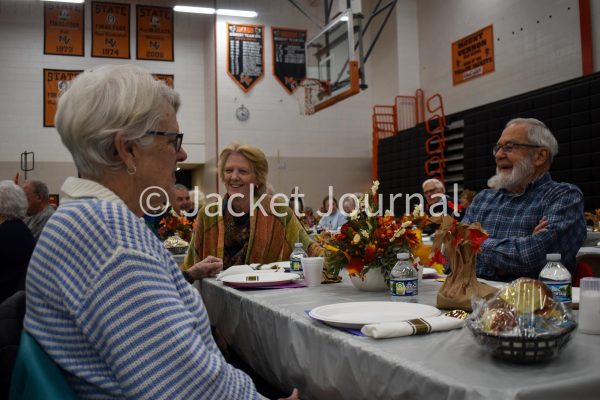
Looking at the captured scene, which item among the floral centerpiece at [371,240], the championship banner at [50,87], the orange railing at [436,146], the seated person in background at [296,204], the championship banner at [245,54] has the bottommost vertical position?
the floral centerpiece at [371,240]

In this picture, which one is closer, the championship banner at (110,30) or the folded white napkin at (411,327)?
the folded white napkin at (411,327)

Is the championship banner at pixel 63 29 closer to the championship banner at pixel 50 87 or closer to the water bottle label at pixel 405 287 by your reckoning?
the championship banner at pixel 50 87

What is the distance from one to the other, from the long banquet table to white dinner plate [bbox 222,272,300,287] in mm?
177

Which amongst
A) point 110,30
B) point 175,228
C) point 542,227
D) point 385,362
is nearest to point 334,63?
point 175,228

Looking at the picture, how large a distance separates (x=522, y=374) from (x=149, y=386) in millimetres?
626

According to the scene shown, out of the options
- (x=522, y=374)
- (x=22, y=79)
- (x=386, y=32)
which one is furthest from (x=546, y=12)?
(x=22, y=79)

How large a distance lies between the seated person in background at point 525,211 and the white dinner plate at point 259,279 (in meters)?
0.90

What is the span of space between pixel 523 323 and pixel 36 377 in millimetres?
856

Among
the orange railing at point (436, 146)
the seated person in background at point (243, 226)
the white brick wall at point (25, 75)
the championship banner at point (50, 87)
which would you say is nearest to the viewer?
the seated person in background at point (243, 226)

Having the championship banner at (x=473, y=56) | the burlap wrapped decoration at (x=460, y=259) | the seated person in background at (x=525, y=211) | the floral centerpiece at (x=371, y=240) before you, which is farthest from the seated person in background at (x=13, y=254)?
the championship banner at (x=473, y=56)

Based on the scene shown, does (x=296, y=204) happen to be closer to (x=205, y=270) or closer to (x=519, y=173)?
(x=519, y=173)

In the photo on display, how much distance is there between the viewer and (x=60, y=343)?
91cm

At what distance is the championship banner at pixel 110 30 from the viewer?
10602mm

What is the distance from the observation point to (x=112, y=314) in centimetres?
86
